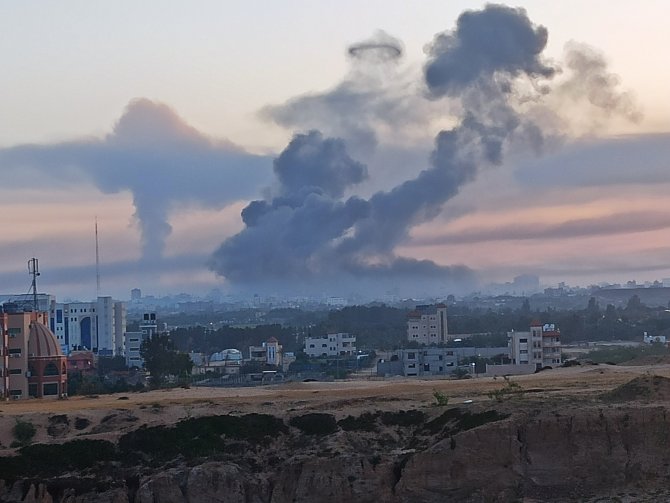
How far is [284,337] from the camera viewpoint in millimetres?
164625

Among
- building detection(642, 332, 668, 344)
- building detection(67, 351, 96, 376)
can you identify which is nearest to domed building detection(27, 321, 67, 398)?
building detection(67, 351, 96, 376)

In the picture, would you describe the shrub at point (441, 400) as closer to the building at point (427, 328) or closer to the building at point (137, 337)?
the building at point (137, 337)

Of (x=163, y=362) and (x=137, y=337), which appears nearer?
(x=163, y=362)

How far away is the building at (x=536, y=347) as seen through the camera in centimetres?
10750

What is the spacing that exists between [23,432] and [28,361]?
2519 centimetres

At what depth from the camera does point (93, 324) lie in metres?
157

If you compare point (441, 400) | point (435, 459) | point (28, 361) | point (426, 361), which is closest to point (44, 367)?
point (28, 361)

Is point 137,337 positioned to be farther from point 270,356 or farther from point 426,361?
point 426,361

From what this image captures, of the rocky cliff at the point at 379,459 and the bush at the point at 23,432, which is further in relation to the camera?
the bush at the point at 23,432

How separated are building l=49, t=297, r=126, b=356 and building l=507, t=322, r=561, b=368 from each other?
5991cm

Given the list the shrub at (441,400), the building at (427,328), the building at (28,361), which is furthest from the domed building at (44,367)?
the building at (427,328)

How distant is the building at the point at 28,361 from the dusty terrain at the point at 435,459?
2407 cm

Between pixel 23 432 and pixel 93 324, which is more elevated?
pixel 93 324

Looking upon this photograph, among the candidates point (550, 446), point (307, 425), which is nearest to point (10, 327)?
point (307, 425)
